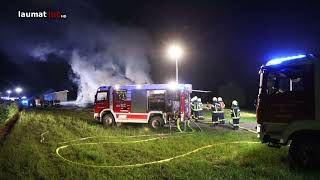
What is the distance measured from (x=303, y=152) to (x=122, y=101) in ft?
40.9

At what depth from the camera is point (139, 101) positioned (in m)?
19.3

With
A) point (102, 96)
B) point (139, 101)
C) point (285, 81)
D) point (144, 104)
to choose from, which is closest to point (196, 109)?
point (144, 104)

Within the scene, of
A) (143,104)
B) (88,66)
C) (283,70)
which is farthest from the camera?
(88,66)

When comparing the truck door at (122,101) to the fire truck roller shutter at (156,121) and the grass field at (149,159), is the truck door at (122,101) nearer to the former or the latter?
the fire truck roller shutter at (156,121)

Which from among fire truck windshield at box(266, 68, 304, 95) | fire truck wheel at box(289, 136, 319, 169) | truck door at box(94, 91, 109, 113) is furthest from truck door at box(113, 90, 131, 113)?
fire truck wheel at box(289, 136, 319, 169)

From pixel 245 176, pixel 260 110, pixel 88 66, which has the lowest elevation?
pixel 245 176

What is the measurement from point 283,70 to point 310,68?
0.77m

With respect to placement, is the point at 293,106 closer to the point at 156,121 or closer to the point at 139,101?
the point at 156,121

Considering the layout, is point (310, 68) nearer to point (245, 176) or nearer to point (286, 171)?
point (286, 171)

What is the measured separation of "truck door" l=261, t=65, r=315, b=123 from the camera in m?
8.58

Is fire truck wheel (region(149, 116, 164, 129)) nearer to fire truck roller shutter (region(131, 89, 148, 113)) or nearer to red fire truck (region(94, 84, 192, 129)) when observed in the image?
red fire truck (region(94, 84, 192, 129))

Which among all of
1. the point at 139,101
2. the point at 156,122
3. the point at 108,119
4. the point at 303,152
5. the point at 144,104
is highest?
the point at 139,101

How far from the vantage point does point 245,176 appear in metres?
7.69

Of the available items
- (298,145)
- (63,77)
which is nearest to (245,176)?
(298,145)
